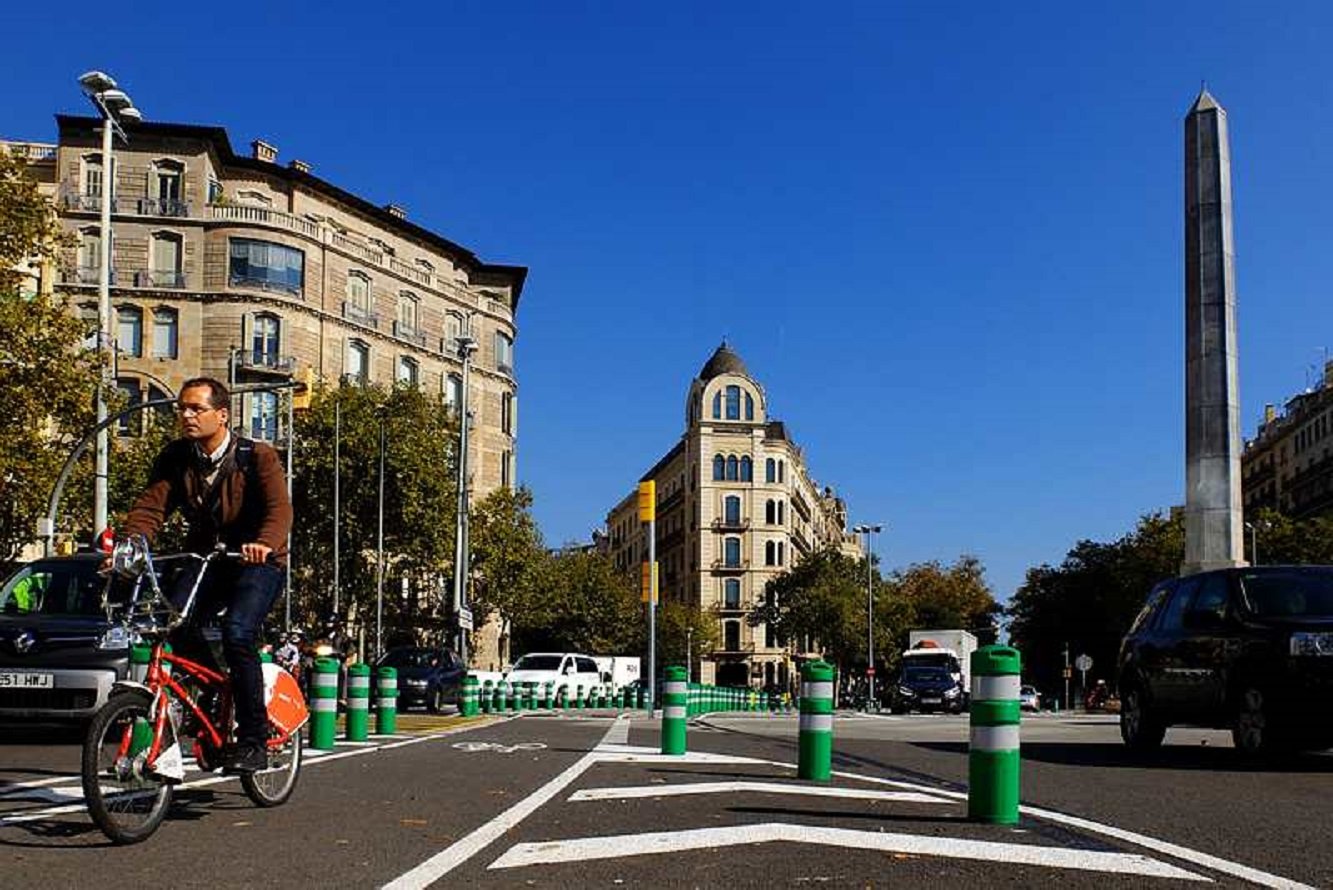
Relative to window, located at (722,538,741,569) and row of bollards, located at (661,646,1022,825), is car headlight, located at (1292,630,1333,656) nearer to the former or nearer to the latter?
row of bollards, located at (661,646,1022,825)

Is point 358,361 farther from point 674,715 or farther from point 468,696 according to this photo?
point 674,715

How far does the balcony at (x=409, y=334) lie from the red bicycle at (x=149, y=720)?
6877 centimetres

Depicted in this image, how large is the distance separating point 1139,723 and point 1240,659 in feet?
7.09

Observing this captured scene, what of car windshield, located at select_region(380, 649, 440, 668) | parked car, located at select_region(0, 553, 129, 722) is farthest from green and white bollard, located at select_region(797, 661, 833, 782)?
car windshield, located at select_region(380, 649, 440, 668)

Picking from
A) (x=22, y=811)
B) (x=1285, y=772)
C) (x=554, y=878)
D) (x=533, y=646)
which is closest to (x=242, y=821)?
(x=22, y=811)

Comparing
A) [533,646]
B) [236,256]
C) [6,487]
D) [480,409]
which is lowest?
[533,646]

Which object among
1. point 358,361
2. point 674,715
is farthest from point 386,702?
point 358,361

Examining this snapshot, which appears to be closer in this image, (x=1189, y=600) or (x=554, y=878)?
(x=554, y=878)

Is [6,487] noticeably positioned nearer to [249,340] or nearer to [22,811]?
[22,811]

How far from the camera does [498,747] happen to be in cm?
1411

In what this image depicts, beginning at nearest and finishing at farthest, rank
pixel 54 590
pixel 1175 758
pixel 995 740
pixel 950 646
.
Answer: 1. pixel 995 740
2. pixel 1175 758
3. pixel 54 590
4. pixel 950 646

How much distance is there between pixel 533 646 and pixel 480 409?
57.1 feet

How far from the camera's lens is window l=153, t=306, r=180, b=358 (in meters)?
66.2

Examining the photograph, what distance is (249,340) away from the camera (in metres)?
66.6
